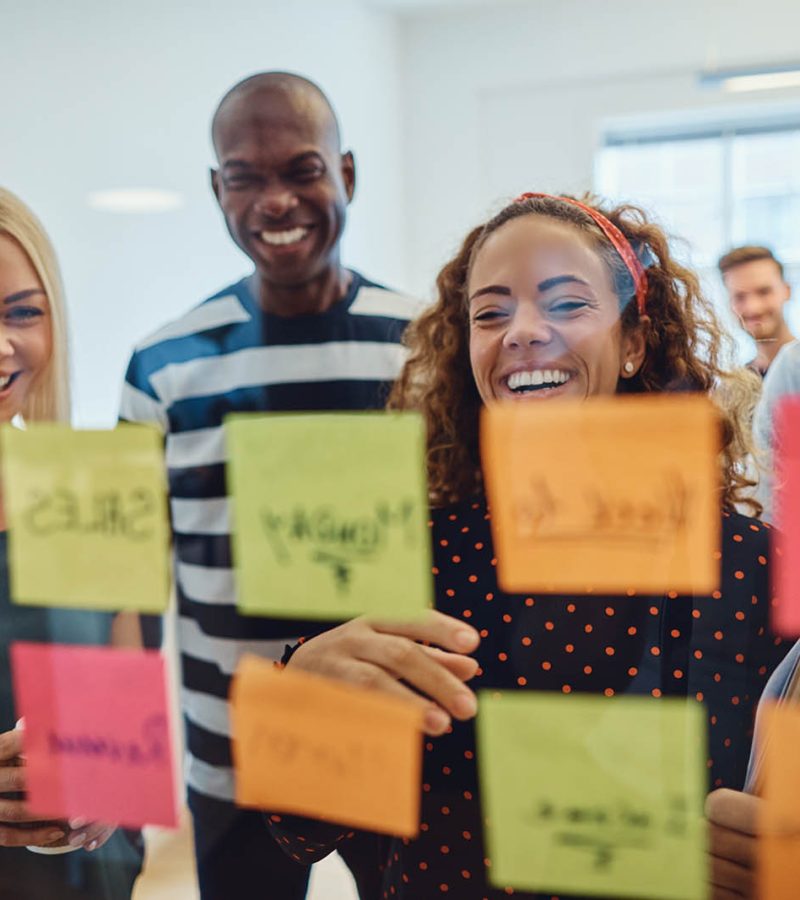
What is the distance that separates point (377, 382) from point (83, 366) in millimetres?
222

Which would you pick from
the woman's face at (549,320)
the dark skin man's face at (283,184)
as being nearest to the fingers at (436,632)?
the woman's face at (549,320)

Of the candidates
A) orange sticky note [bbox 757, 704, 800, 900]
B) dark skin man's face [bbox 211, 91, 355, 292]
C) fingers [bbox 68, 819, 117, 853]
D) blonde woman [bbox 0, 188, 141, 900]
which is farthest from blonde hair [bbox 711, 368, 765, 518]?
fingers [bbox 68, 819, 117, 853]

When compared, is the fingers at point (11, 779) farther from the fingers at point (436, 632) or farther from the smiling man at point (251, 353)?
the fingers at point (436, 632)

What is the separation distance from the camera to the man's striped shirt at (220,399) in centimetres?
62

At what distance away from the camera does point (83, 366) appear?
0.68 meters

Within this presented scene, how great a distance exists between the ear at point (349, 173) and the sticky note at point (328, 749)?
12.5 inches

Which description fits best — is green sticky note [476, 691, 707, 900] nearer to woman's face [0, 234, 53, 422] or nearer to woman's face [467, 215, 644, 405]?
woman's face [467, 215, 644, 405]

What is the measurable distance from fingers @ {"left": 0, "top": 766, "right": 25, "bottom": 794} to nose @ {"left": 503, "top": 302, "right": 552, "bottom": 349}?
1.48ft

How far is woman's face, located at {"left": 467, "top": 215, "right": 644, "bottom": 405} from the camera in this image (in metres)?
0.50

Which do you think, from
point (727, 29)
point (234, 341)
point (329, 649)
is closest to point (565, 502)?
point (329, 649)

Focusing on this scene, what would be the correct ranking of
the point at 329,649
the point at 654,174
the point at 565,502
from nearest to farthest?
the point at 565,502
the point at 329,649
the point at 654,174

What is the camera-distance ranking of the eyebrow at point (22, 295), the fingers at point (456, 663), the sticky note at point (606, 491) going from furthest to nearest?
the eyebrow at point (22, 295)
the fingers at point (456, 663)
the sticky note at point (606, 491)

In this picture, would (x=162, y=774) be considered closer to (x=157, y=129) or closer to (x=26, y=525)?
(x=26, y=525)

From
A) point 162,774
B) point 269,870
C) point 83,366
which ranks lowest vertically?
point 269,870
